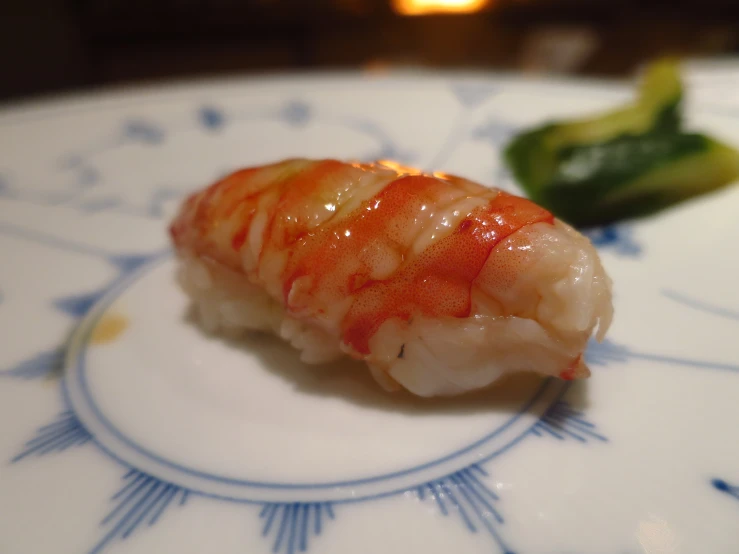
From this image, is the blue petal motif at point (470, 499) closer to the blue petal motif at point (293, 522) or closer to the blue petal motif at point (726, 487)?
the blue petal motif at point (293, 522)

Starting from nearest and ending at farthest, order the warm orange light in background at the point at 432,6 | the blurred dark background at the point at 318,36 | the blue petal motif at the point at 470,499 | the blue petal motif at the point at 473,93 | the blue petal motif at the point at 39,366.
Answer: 1. the blue petal motif at the point at 470,499
2. the blue petal motif at the point at 39,366
3. the blue petal motif at the point at 473,93
4. the blurred dark background at the point at 318,36
5. the warm orange light in background at the point at 432,6

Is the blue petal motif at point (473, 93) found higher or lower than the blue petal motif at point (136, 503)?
higher

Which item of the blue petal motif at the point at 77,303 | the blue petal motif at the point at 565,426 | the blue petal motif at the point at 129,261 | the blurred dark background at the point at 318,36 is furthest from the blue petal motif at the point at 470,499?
the blurred dark background at the point at 318,36

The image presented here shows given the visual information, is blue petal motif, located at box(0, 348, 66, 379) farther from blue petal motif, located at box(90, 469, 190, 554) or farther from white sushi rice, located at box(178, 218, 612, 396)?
white sushi rice, located at box(178, 218, 612, 396)

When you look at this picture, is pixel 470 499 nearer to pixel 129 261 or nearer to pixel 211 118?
pixel 129 261

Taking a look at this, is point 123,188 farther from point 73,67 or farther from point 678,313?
point 73,67

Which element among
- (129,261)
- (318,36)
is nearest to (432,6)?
(318,36)

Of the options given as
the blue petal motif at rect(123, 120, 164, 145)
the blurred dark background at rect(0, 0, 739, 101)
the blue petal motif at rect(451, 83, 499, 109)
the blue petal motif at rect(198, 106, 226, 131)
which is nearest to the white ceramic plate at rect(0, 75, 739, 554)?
the blue petal motif at rect(123, 120, 164, 145)
